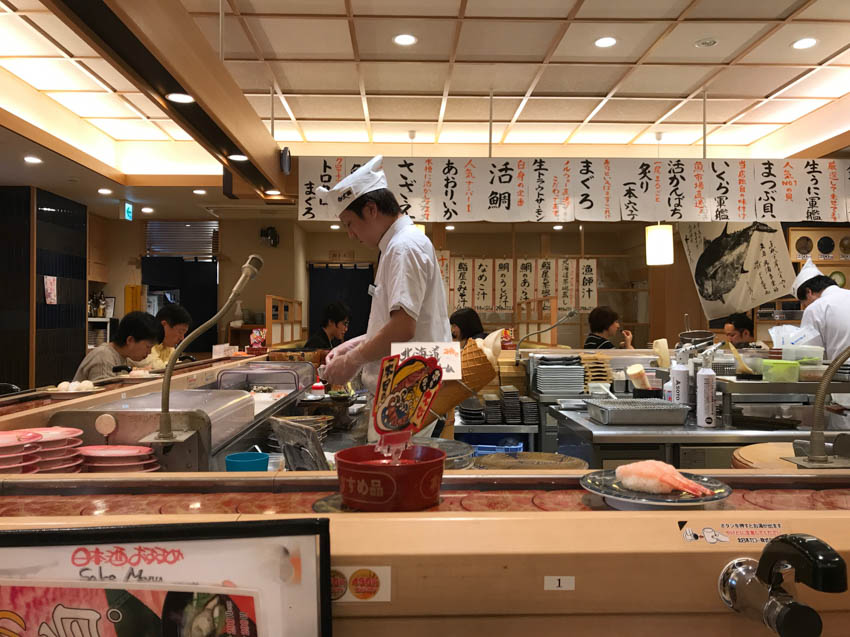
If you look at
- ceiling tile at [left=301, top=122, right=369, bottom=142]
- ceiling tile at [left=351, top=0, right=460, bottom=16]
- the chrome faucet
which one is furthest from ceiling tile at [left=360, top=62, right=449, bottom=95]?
the chrome faucet

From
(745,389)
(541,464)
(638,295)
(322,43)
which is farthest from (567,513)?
(638,295)

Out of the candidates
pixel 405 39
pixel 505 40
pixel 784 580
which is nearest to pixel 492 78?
pixel 505 40

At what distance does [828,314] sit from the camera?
5.01 metres

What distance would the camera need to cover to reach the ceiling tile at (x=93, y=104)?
6.14 meters

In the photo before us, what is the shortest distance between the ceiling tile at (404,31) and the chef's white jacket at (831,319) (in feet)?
12.1

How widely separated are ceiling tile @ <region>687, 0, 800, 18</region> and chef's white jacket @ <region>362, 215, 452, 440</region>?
339cm

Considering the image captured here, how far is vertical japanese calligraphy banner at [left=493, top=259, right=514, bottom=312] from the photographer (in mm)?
8320

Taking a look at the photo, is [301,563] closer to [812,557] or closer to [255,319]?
[812,557]

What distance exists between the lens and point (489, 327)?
31.0 ft

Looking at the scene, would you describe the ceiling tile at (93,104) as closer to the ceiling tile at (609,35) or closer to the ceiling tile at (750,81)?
the ceiling tile at (609,35)

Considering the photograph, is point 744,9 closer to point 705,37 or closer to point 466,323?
point 705,37

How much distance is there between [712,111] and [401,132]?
11.0 ft

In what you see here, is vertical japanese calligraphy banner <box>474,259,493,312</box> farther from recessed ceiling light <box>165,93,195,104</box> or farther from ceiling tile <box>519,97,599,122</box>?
recessed ceiling light <box>165,93,195,104</box>

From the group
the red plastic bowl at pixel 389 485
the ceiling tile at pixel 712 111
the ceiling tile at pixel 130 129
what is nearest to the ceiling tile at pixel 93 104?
the ceiling tile at pixel 130 129
